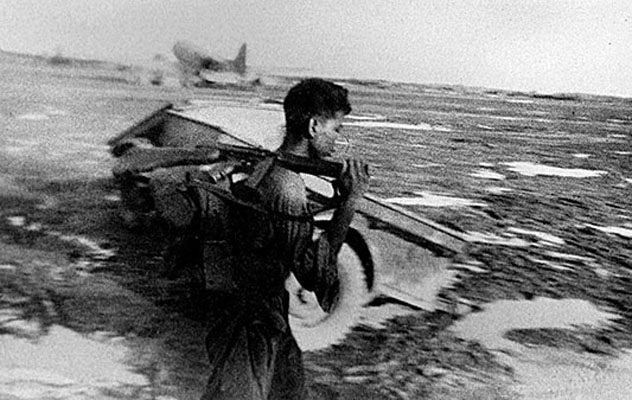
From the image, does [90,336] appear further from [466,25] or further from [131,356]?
[466,25]

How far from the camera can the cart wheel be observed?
6.57 ft

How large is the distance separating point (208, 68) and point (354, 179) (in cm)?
45

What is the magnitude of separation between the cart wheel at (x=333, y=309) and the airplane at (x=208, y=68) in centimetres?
49

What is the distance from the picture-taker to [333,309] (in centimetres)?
200

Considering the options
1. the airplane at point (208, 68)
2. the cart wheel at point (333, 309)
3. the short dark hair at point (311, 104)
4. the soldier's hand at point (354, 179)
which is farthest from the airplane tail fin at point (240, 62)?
the cart wheel at point (333, 309)

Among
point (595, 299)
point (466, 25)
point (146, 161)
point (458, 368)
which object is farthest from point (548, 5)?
point (146, 161)

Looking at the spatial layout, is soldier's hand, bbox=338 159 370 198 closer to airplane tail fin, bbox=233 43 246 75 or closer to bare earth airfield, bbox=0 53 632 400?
bare earth airfield, bbox=0 53 632 400

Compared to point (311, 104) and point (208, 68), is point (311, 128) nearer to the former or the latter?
point (311, 104)

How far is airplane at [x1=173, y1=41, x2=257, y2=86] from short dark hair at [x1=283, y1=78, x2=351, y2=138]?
0.14 metres

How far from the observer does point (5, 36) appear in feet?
6.99

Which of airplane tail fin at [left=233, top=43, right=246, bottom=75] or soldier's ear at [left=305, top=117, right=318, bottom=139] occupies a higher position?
airplane tail fin at [left=233, top=43, right=246, bottom=75]

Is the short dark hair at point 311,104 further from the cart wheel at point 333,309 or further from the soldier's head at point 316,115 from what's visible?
the cart wheel at point 333,309

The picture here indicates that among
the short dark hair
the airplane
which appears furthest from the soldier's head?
the airplane

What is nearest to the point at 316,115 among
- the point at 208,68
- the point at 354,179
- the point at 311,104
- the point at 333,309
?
the point at 311,104
